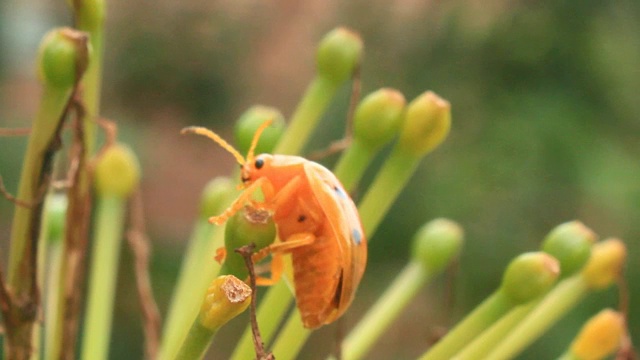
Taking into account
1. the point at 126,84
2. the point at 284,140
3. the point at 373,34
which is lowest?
the point at 126,84

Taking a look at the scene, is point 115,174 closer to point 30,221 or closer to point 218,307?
point 30,221

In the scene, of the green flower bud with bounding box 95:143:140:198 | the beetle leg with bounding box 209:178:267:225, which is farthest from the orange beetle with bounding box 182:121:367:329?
the green flower bud with bounding box 95:143:140:198

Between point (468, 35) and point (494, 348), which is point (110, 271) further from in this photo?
point (468, 35)

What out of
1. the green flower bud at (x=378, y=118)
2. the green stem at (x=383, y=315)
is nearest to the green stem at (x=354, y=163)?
the green flower bud at (x=378, y=118)

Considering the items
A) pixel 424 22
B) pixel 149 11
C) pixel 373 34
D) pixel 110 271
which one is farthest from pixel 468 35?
pixel 110 271

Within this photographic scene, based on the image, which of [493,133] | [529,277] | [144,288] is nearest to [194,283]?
[144,288]

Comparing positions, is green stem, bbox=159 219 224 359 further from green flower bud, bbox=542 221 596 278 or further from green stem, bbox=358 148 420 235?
green flower bud, bbox=542 221 596 278
